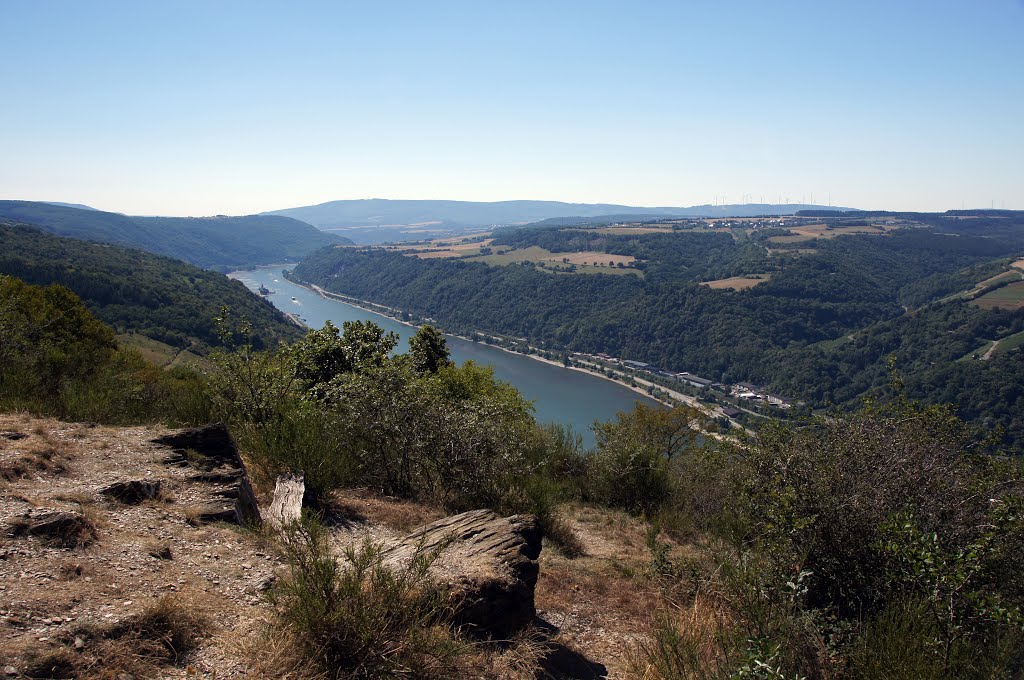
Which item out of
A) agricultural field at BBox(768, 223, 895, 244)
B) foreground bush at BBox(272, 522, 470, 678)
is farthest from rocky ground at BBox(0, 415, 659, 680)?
agricultural field at BBox(768, 223, 895, 244)

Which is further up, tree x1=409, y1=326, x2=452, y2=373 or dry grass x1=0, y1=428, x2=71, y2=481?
dry grass x1=0, y1=428, x2=71, y2=481

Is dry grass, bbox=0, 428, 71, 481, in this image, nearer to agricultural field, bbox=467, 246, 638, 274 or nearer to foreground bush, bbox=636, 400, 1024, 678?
foreground bush, bbox=636, 400, 1024, 678

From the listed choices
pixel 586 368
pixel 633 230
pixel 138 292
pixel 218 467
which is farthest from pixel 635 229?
pixel 218 467

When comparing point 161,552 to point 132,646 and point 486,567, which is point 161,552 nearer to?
point 132,646

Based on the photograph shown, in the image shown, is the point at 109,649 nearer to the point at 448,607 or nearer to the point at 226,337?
the point at 448,607

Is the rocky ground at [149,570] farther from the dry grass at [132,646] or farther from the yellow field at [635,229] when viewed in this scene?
the yellow field at [635,229]

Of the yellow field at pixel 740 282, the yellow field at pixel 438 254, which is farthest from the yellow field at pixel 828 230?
the yellow field at pixel 438 254
